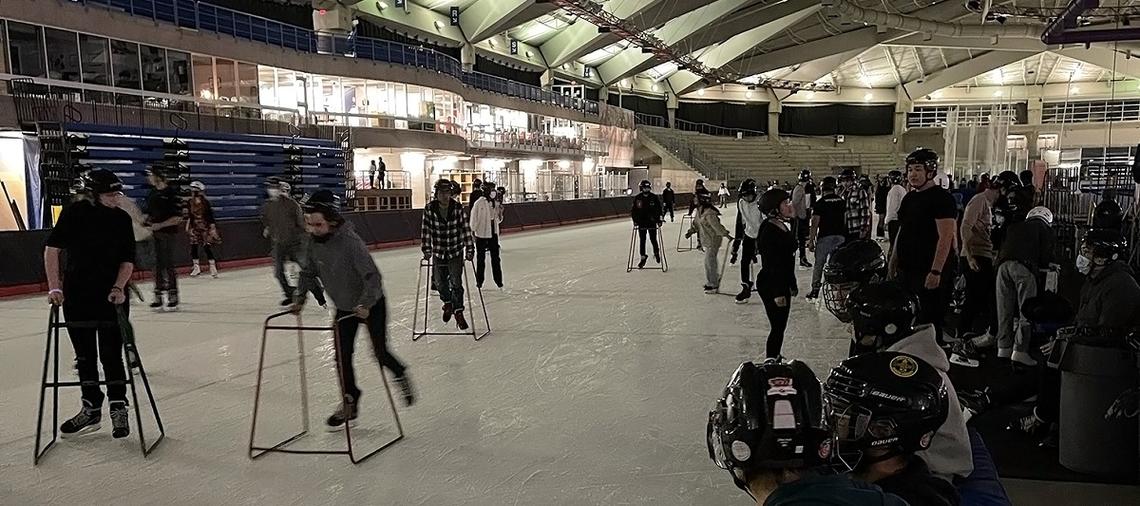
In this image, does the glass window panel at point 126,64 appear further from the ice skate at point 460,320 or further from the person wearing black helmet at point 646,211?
the ice skate at point 460,320

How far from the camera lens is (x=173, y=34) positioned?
21.5m

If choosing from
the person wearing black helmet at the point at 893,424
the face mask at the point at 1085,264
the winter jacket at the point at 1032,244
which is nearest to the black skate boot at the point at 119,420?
the person wearing black helmet at the point at 893,424

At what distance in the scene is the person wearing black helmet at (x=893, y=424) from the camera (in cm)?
176

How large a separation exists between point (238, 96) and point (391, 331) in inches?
758

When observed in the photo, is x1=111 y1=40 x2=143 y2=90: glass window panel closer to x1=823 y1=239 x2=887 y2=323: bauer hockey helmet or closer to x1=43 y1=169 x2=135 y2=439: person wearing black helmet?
x1=43 y1=169 x2=135 y2=439: person wearing black helmet

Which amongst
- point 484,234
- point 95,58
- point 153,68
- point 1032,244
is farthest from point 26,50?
point 1032,244

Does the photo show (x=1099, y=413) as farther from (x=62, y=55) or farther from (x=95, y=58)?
(x=95, y=58)

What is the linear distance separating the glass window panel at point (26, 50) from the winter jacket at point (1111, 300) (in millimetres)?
21097

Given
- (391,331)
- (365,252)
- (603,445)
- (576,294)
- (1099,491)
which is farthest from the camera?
(576,294)

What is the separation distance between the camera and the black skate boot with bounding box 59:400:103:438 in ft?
15.4

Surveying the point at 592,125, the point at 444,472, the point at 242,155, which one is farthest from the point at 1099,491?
the point at 592,125

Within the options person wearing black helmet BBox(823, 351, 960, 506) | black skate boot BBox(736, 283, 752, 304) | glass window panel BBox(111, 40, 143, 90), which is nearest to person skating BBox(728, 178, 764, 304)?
black skate boot BBox(736, 283, 752, 304)

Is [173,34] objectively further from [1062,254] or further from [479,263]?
[1062,254]

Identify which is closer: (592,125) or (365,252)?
(365,252)
